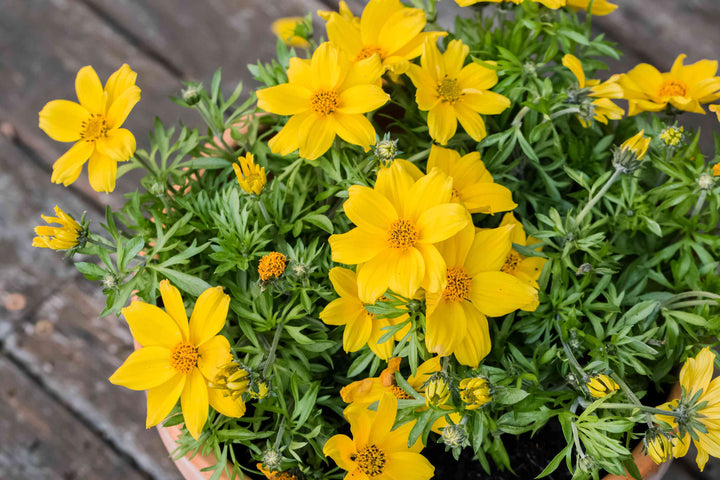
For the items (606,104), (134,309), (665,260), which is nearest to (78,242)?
(134,309)

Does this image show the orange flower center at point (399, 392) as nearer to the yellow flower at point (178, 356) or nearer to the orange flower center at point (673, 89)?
the yellow flower at point (178, 356)

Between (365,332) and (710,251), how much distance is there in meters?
0.52

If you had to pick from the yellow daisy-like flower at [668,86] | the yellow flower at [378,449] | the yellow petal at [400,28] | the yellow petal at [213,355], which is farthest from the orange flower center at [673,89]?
the yellow petal at [213,355]

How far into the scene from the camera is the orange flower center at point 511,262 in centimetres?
75

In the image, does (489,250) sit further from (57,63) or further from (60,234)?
(57,63)

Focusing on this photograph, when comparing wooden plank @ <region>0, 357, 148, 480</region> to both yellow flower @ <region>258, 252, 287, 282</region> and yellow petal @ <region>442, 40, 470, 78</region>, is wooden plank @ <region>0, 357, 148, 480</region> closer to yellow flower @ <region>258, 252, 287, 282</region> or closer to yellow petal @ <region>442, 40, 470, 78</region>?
yellow flower @ <region>258, 252, 287, 282</region>

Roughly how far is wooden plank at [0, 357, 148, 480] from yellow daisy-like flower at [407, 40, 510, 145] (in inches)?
35.3

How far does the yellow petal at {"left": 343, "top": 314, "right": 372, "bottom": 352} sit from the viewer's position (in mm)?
705

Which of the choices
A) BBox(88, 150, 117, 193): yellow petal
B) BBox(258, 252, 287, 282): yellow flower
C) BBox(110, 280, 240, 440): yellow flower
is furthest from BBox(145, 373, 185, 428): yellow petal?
BBox(88, 150, 117, 193): yellow petal

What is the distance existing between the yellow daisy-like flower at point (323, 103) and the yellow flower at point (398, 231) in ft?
0.36

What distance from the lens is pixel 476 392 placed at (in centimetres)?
61

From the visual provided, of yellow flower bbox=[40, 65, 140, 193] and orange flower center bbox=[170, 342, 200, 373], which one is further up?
yellow flower bbox=[40, 65, 140, 193]

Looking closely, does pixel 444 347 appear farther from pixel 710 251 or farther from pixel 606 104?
pixel 710 251

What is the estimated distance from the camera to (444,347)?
2.02 feet
